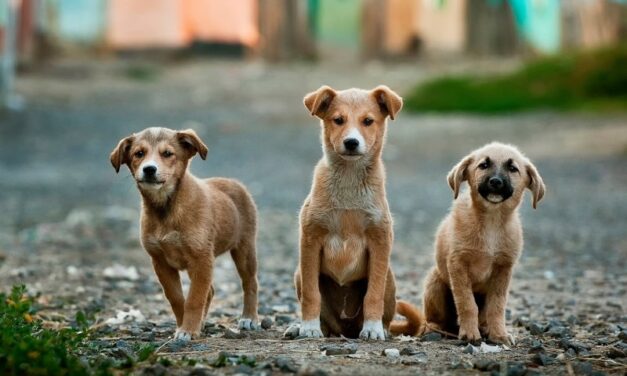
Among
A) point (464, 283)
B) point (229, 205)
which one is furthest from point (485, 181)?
point (229, 205)

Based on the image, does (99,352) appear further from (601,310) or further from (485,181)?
(601,310)

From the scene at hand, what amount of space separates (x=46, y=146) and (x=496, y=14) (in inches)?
498

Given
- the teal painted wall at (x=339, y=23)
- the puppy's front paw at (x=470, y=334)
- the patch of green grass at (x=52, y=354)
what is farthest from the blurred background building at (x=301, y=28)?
the patch of green grass at (x=52, y=354)

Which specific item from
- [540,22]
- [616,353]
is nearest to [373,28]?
Result: [540,22]

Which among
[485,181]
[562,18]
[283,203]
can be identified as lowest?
[283,203]

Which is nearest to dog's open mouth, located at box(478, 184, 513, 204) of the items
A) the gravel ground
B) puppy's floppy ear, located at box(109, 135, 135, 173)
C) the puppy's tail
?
the gravel ground

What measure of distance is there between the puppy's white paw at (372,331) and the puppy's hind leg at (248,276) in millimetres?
905

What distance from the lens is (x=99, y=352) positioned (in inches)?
233

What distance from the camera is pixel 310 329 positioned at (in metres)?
6.46

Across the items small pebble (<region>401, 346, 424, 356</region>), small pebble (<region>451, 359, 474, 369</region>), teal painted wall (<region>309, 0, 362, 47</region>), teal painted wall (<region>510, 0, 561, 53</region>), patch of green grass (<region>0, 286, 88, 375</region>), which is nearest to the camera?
patch of green grass (<region>0, 286, 88, 375</region>)

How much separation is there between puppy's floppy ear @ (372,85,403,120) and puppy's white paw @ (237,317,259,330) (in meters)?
1.55

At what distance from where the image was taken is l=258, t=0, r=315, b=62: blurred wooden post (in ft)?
94.7

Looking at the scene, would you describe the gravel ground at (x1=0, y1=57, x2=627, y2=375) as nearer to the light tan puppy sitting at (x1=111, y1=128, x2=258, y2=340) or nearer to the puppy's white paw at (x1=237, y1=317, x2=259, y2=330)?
the puppy's white paw at (x1=237, y1=317, x2=259, y2=330)

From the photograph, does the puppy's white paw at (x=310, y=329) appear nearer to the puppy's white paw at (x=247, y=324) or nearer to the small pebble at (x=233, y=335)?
the small pebble at (x=233, y=335)
